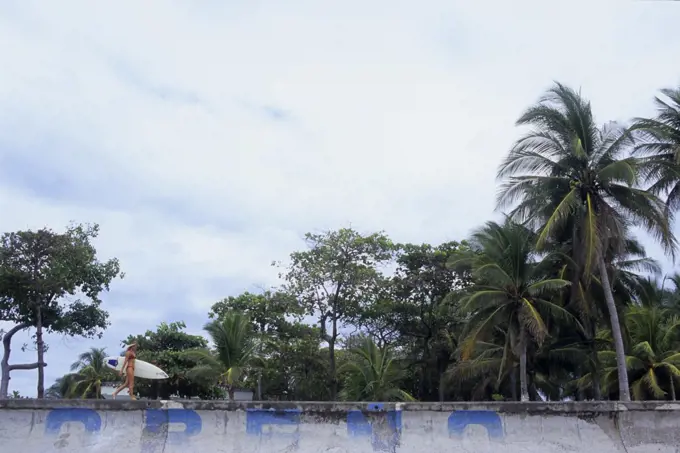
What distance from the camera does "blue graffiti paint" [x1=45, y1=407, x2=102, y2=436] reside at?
810 centimetres

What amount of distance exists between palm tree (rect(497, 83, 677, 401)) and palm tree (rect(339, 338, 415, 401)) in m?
9.34

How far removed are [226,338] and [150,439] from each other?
653 inches

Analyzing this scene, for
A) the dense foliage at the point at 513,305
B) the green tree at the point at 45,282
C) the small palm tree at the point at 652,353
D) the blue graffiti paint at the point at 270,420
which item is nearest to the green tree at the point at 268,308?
the dense foliage at the point at 513,305

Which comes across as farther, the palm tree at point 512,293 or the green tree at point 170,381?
the green tree at point 170,381

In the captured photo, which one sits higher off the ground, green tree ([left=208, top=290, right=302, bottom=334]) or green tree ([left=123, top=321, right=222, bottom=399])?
green tree ([left=208, top=290, right=302, bottom=334])

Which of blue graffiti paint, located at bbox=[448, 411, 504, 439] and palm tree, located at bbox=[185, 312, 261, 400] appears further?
palm tree, located at bbox=[185, 312, 261, 400]

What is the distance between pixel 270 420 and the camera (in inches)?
327

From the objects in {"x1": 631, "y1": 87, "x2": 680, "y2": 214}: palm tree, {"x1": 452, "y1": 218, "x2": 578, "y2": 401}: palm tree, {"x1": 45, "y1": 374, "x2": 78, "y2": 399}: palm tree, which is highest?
{"x1": 631, "y1": 87, "x2": 680, "y2": 214}: palm tree

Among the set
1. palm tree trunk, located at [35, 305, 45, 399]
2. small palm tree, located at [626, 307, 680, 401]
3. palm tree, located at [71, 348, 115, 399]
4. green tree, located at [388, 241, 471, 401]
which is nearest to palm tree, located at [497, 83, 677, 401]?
small palm tree, located at [626, 307, 680, 401]

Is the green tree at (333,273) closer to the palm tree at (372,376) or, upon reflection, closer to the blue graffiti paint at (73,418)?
the palm tree at (372,376)

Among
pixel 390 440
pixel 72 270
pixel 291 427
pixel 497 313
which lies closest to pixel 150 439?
pixel 291 427

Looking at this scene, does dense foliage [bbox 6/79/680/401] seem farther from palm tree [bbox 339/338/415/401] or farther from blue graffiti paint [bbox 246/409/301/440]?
blue graffiti paint [bbox 246/409/301/440]

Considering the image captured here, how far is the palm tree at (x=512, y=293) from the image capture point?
63.3ft

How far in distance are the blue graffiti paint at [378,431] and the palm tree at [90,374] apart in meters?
29.6
